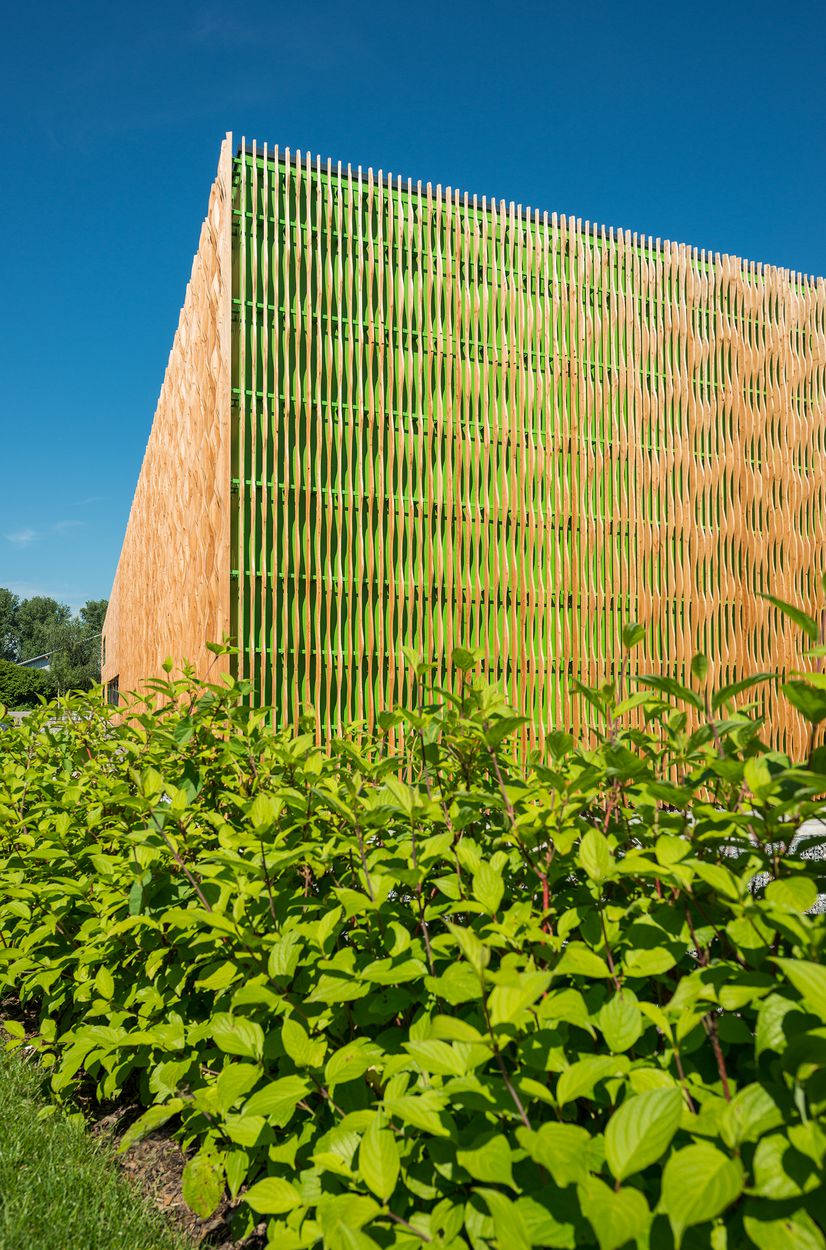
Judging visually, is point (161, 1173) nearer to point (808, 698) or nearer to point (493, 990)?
point (493, 990)

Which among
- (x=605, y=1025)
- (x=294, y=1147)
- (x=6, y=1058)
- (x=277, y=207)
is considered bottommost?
(x=6, y=1058)

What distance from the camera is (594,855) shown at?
136 centimetres

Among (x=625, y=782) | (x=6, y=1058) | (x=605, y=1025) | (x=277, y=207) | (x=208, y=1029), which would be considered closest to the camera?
(x=605, y=1025)

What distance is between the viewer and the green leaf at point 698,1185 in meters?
0.83

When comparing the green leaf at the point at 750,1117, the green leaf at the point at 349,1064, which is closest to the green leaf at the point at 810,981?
the green leaf at the point at 750,1117

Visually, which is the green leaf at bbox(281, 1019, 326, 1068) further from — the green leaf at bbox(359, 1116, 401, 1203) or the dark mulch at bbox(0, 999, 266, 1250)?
the dark mulch at bbox(0, 999, 266, 1250)

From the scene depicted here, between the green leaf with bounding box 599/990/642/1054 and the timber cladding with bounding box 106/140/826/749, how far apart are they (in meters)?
6.41

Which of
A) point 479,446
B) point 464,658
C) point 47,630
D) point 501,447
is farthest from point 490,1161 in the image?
point 47,630

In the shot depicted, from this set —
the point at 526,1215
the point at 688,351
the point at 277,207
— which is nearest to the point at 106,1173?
the point at 526,1215

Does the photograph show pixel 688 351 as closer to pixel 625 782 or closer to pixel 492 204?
pixel 492 204

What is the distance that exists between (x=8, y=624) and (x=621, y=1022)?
334ft

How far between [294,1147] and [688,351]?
981 centimetres

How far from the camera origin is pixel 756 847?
49.6 inches

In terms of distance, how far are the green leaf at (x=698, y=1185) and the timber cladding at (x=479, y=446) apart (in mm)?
6705
